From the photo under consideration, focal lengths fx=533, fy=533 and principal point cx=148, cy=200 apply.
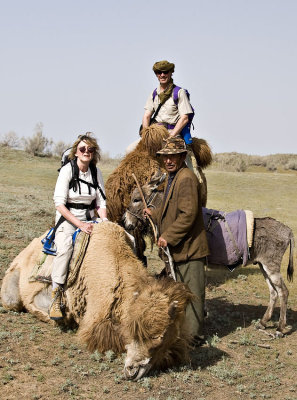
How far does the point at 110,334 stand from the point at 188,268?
4.65ft

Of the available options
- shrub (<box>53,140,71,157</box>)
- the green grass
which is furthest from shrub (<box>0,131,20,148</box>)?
the green grass

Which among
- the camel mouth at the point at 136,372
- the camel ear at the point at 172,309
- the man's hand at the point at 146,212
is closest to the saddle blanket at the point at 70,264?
the man's hand at the point at 146,212

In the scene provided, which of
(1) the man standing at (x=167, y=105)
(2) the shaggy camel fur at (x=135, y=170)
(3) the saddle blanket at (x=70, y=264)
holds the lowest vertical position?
(3) the saddle blanket at (x=70, y=264)

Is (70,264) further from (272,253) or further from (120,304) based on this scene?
(272,253)

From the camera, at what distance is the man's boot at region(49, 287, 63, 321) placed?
6.13 m

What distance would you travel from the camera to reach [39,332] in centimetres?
636

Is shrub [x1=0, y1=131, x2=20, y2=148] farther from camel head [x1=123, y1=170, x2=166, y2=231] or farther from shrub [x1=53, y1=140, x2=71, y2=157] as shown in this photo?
camel head [x1=123, y1=170, x2=166, y2=231]

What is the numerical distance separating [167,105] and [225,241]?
259 cm

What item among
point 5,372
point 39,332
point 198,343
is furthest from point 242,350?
point 5,372

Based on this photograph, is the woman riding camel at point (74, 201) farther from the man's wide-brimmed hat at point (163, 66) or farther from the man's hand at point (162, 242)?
the man's wide-brimmed hat at point (163, 66)

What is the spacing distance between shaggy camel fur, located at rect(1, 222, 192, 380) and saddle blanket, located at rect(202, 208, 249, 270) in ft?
3.85

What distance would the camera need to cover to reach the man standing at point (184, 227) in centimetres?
621

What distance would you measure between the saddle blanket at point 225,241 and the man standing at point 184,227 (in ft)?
1.26

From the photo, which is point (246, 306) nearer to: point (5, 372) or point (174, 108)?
point (174, 108)
